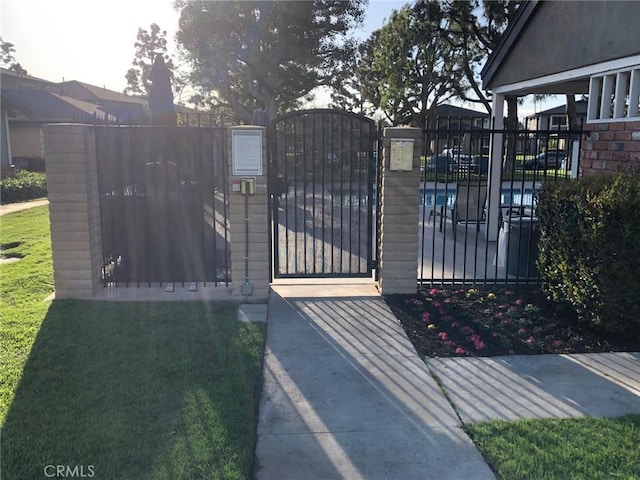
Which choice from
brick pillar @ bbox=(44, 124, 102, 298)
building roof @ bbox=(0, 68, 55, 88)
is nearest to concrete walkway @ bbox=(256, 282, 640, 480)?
brick pillar @ bbox=(44, 124, 102, 298)

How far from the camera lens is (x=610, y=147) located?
5.79 meters

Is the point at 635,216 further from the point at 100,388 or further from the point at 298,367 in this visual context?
the point at 100,388

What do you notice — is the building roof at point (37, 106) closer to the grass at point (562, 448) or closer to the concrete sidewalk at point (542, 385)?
the concrete sidewalk at point (542, 385)

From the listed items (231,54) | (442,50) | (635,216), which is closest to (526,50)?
(635,216)

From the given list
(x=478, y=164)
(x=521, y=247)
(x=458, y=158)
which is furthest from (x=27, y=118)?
(x=521, y=247)

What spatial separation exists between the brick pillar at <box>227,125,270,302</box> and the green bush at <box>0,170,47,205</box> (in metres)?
10.9

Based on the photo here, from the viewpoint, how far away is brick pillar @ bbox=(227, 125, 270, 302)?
5.80 metres

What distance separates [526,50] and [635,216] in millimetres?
4415

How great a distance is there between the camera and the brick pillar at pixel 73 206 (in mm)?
5602

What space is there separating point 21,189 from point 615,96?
50.0 feet

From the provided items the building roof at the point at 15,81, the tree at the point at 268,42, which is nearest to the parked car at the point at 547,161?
the tree at the point at 268,42

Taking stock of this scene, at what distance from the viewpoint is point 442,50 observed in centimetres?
2527

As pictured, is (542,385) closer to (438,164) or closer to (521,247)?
(521,247)

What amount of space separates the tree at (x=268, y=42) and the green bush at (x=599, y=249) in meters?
21.2
